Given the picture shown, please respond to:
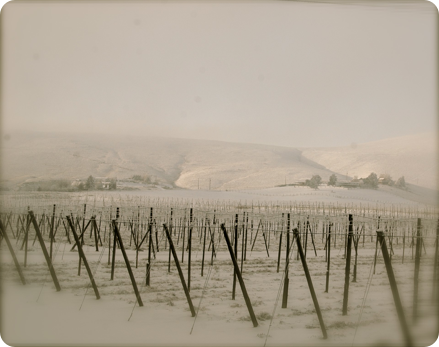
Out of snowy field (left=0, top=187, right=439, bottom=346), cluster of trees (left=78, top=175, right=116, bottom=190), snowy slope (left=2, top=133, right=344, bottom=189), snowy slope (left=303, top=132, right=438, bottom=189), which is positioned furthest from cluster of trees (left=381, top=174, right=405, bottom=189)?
snowy field (left=0, top=187, right=439, bottom=346)

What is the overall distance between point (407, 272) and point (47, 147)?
50.2m

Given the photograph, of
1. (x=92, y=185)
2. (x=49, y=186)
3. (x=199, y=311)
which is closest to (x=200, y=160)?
(x=92, y=185)

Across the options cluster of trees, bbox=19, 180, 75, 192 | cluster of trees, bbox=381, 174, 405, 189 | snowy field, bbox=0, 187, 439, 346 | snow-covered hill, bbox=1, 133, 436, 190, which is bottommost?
snowy field, bbox=0, 187, 439, 346

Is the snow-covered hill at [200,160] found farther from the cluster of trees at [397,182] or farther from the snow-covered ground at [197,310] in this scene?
the snow-covered ground at [197,310]

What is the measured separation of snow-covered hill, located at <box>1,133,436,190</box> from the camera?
45.4 metres

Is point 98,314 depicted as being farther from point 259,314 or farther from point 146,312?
point 259,314

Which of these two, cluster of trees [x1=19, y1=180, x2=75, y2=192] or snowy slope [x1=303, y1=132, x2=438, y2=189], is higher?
snowy slope [x1=303, y1=132, x2=438, y2=189]

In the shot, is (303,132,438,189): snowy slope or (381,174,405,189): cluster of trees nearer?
(381,174,405,189): cluster of trees

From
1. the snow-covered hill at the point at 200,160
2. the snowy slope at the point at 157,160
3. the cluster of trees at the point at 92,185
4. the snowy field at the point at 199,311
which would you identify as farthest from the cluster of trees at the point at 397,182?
the snowy field at the point at 199,311

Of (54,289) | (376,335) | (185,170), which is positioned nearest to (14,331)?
(54,289)

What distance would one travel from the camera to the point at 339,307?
631 centimetres

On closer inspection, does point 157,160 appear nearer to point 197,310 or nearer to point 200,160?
point 200,160

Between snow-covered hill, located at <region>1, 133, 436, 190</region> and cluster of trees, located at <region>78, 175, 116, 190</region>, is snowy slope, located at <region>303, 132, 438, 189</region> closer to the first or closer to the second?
snow-covered hill, located at <region>1, 133, 436, 190</region>

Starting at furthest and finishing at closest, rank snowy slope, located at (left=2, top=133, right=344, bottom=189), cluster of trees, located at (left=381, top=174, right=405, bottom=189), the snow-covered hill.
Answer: the snow-covered hill < snowy slope, located at (left=2, top=133, right=344, bottom=189) < cluster of trees, located at (left=381, top=174, right=405, bottom=189)
